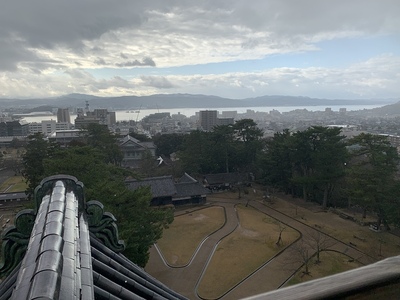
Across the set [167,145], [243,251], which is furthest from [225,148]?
[243,251]

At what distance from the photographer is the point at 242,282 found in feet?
38.9

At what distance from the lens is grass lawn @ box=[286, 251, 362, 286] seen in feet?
39.6

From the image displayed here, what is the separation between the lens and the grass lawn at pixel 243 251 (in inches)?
467

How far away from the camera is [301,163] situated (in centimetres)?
2369

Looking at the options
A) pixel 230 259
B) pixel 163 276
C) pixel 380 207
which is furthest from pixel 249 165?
pixel 163 276

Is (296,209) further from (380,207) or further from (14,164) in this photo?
(14,164)

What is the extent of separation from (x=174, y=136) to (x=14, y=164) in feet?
59.6

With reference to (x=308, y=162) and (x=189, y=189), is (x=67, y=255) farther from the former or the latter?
(x=308, y=162)

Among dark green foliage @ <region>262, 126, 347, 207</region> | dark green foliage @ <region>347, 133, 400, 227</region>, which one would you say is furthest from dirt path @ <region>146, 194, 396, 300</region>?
dark green foliage @ <region>262, 126, 347, 207</region>

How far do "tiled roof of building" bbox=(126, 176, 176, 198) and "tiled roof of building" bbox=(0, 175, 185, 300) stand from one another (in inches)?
694

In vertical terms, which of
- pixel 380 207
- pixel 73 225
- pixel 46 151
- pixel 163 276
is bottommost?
pixel 163 276

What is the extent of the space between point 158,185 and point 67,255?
64.4 ft

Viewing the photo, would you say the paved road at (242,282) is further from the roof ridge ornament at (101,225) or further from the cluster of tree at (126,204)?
the roof ridge ornament at (101,225)

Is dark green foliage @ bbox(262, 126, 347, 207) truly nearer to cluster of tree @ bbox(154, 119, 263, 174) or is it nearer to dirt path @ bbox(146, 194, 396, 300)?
dirt path @ bbox(146, 194, 396, 300)
